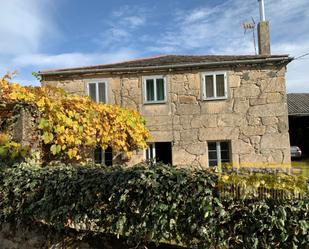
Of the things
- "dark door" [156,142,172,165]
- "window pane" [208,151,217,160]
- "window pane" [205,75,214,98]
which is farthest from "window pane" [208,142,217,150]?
"window pane" [205,75,214,98]

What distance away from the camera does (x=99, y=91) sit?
13242 mm

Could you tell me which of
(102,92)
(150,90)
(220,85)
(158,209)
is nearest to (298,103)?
(220,85)

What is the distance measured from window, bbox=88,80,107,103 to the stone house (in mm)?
42

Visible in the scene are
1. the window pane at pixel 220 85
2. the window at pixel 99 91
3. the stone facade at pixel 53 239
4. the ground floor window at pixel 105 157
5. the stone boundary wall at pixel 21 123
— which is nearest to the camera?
the stone facade at pixel 53 239

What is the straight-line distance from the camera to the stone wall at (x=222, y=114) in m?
12.3

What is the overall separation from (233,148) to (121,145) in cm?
526

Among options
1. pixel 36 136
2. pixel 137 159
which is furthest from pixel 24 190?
pixel 137 159

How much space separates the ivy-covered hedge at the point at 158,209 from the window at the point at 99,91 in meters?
8.56

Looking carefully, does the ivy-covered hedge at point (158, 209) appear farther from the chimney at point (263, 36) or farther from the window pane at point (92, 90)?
the chimney at point (263, 36)

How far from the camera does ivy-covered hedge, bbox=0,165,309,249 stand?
11.5 feet

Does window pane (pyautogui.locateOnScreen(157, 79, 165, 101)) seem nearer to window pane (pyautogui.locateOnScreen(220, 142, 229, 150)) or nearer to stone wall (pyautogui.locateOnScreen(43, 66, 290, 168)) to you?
stone wall (pyautogui.locateOnScreen(43, 66, 290, 168))

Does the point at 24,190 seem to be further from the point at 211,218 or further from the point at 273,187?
the point at 273,187

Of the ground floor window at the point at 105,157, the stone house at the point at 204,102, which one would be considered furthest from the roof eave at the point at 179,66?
the ground floor window at the point at 105,157

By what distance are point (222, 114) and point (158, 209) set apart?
927 cm
